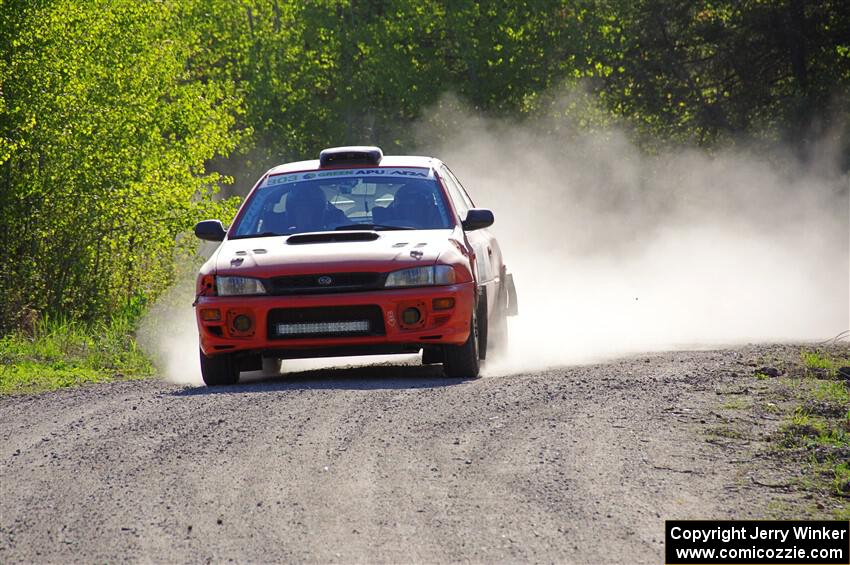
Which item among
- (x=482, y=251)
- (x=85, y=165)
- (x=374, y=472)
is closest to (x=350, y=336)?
(x=482, y=251)

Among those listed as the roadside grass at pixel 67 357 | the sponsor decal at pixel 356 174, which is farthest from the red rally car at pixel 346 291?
the roadside grass at pixel 67 357

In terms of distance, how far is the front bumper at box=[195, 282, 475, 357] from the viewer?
1079cm

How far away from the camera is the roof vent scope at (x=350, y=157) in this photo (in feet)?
41.5

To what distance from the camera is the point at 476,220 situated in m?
11.9

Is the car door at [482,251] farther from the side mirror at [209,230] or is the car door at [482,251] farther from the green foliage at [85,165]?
Result: the green foliage at [85,165]

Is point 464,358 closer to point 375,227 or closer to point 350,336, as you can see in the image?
point 350,336

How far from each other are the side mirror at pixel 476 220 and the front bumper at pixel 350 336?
1017 millimetres

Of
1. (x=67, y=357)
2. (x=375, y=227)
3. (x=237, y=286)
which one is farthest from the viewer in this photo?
(x=67, y=357)

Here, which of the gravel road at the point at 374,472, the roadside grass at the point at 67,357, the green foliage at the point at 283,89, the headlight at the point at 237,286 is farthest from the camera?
the green foliage at the point at 283,89

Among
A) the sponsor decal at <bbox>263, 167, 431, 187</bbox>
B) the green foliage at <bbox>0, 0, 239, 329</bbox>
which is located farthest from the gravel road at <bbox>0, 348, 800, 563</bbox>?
the green foliage at <bbox>0, 0, 239, 329</bbox>

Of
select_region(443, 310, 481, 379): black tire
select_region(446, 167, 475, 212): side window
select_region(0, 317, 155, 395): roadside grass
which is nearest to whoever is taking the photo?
select_region(443, 310, 481, 379): black tire

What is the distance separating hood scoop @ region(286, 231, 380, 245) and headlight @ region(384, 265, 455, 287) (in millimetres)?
584

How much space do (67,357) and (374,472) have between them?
9099 mm

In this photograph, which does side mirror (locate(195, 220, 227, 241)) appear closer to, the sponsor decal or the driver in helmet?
the driver in helmet
